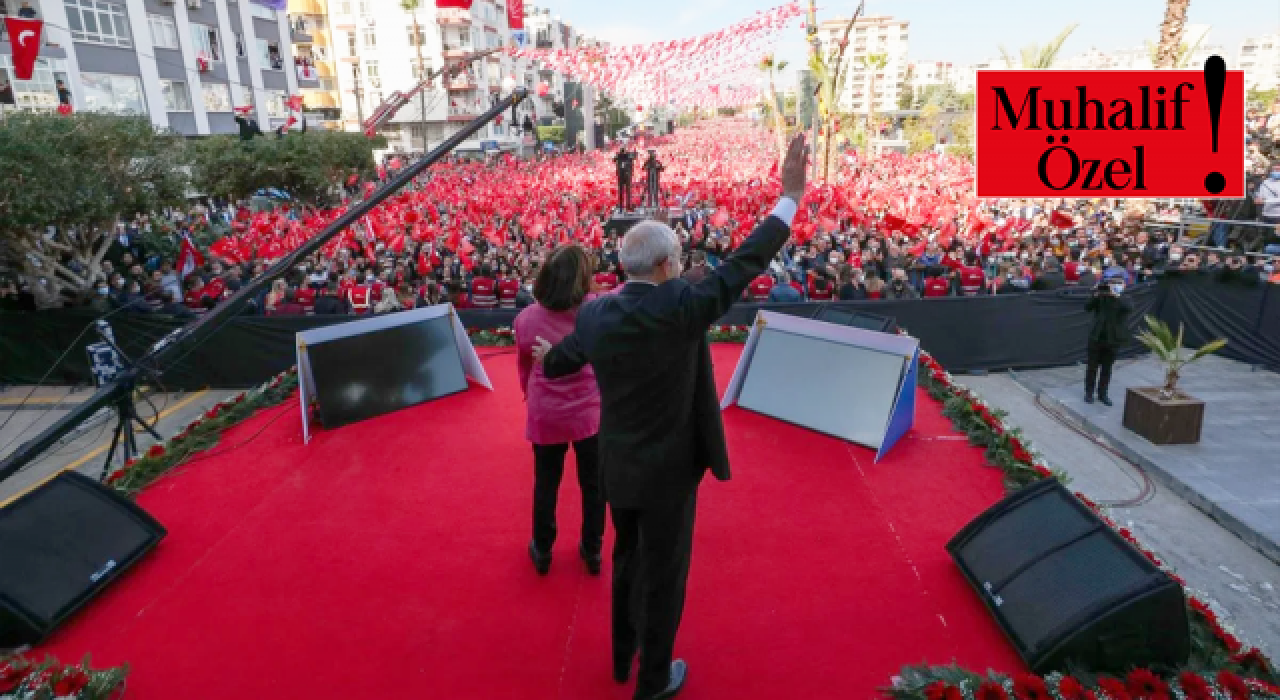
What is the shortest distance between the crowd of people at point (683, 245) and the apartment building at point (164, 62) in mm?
5728

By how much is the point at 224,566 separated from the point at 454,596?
147 centimetres

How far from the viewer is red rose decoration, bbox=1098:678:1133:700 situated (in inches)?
107

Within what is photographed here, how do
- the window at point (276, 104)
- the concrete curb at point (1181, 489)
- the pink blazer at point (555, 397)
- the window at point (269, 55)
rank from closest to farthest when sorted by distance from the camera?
the pink blazer at point (555, 397) → the concrete curb at point (1181, 489) → the window at point (269, 55) → the window at point (276, 104)

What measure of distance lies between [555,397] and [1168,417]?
25.7ft


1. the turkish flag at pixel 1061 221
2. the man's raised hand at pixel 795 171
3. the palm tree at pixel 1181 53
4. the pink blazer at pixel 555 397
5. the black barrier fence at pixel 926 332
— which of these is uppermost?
the palm tree at pixel 1181 53

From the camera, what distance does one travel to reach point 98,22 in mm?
25031

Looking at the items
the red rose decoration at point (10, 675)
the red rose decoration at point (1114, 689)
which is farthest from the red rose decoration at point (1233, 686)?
the red rose decoration at point (10, 675)

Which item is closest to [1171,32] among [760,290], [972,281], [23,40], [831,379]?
[972,281]

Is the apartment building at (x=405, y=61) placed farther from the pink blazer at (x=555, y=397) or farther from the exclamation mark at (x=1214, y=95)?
the pink blazer at (x=555, y=397)

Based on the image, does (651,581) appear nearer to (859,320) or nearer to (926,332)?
(859,320)

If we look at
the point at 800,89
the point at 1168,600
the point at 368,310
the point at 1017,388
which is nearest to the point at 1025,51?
the point at 800,89

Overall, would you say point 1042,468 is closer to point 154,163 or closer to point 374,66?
point 154,163

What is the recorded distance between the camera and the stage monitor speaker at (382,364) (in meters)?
6.32
